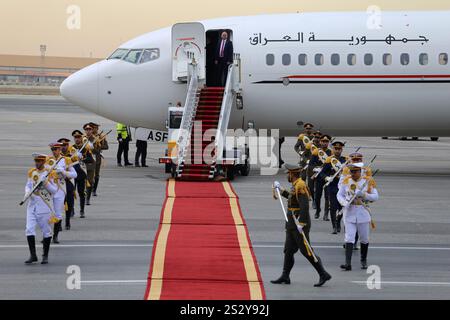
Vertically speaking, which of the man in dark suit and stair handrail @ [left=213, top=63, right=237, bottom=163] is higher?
the man in dark suit

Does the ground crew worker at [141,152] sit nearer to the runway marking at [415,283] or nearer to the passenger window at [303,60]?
the passenger window at [303,60]

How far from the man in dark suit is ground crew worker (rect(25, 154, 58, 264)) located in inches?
617

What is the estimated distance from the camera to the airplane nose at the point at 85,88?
35250mm

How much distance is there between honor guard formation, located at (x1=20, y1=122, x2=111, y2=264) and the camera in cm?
1919

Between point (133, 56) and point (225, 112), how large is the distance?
13.2ft

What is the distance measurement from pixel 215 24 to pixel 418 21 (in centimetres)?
671

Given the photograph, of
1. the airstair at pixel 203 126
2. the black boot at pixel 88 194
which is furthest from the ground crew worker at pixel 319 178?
the airstair at pixel 203 126

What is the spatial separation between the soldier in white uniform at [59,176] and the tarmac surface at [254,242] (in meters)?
0.50

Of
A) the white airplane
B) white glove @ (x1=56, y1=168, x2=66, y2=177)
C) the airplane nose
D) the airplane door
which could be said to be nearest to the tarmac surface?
white glove @ (x1=56, y1=168, x2=66, y2=177)

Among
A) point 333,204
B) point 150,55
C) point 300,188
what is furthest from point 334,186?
point 150,55

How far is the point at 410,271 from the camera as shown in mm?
18797

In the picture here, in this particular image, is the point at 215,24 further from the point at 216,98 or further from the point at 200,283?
the point at 200,283

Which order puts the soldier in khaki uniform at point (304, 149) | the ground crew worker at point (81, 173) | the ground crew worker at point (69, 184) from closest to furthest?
the ground crew worker at point (69, 184) < the ground crew worker at point (81, 173) < the soldier in khaki uniform at point (304, 149)

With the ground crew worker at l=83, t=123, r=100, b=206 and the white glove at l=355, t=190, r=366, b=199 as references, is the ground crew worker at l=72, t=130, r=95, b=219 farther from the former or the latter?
the white glove at l=355, t=190, r=366, b=199
